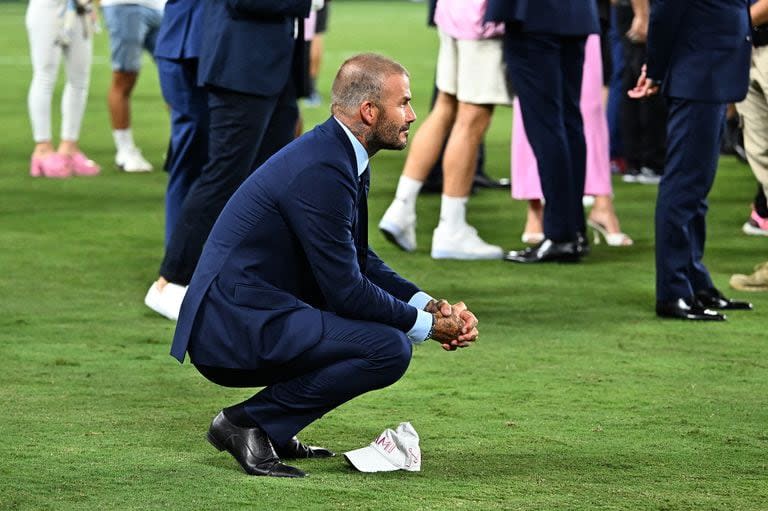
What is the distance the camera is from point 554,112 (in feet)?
24.3

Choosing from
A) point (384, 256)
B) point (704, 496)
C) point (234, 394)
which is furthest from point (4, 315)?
point (704, 496)

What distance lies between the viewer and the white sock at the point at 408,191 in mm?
7723

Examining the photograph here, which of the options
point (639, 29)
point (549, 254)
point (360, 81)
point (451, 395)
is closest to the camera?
point (360, 81)

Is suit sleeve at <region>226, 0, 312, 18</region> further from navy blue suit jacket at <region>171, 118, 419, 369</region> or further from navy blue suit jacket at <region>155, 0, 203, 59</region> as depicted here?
navy blue suit jacket at <region>171, 118, 419, 369</region>

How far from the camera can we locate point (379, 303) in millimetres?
4211

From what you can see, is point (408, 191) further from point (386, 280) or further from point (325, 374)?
point (325, 374)

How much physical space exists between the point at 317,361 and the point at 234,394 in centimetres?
110

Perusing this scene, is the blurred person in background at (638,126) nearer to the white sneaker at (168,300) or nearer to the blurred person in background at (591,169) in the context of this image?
the blurred person in background at (591,169)

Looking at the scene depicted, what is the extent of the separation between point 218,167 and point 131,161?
450cm

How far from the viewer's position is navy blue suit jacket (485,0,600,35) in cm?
722

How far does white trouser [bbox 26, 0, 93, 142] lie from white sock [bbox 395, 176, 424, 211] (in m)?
3.11

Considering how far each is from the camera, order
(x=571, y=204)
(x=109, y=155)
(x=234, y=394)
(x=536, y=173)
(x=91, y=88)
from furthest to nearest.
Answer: (x=91, y=88)
(x=109, y=155)
(x=536, y=173)
(x=571, y=204)
(x=234, y=394)

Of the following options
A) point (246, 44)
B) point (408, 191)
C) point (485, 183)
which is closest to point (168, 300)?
point (246, 44)

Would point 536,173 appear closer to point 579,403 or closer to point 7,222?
point 7,222
